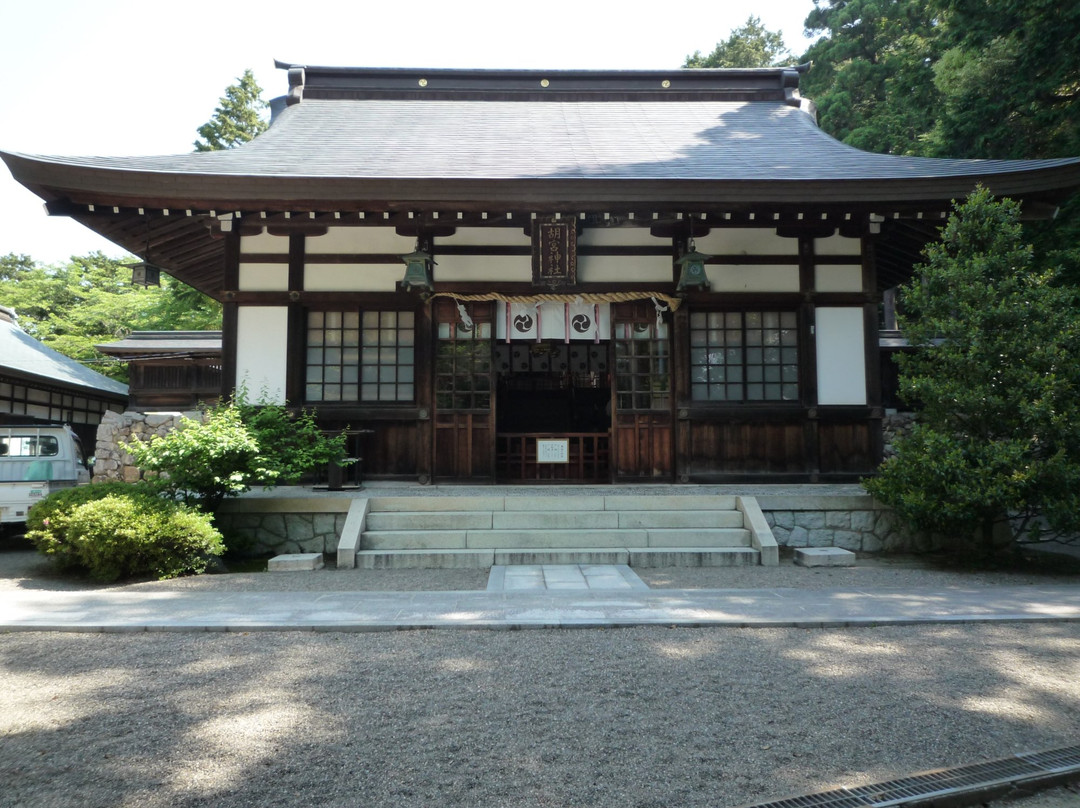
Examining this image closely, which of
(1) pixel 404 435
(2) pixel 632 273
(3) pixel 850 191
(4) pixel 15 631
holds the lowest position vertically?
(4) pixel 15 631

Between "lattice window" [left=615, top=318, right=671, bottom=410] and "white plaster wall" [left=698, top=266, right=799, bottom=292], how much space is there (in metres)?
0.98

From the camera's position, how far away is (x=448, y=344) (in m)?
9.42

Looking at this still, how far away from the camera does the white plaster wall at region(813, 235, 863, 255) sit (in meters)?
9.37

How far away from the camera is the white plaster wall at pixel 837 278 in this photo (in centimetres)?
932

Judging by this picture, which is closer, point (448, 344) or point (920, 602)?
point (920, 602)

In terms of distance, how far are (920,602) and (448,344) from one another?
21.2ft

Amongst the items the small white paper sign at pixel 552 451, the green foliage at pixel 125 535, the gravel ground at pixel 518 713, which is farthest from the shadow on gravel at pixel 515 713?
the small white paper sign at pixel 552 451

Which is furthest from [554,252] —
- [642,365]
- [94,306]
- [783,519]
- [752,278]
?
[94,306]

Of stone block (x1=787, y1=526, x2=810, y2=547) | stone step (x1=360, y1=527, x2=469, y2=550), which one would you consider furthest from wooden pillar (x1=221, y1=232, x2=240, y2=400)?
stone block (x1=787, y1=526, x2=810, y2=547)

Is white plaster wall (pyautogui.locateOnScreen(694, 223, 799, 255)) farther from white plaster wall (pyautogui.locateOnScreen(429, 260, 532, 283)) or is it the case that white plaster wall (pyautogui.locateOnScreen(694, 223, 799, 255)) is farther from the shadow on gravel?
the shadow on gravel

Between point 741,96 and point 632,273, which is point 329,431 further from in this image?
point 741,96

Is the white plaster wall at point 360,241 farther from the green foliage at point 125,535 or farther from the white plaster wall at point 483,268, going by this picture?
the green foliage at point 125,535

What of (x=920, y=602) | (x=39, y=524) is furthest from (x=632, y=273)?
(x=39, y=524)

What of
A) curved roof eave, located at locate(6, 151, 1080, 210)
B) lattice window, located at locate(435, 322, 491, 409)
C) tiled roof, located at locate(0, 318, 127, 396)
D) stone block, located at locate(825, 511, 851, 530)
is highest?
curved roof eave, located at locate(6, 151, 1080, 210)
